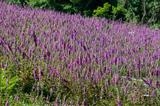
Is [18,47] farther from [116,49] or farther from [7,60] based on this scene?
[116,49]

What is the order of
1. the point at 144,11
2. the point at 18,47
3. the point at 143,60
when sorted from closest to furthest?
the point at 18,47, the point at 143,60, the point at 144,11

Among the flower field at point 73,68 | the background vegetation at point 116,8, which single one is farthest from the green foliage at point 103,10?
the flower field at point 73,68

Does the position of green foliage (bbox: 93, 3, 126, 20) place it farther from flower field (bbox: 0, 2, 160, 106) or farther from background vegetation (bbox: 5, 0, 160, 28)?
flower field (bbox: 0, 2, 160, 106)

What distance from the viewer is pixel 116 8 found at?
1507cm

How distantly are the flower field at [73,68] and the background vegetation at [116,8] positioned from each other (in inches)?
258

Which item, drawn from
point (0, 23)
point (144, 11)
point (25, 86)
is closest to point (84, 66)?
point (25, 86)

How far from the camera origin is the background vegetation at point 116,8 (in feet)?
48.8

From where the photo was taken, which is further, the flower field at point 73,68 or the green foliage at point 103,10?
the green foliage at point 103,10

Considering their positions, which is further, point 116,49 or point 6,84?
point 116,49

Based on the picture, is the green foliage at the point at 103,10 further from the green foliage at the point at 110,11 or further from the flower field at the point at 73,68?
the flower field at the point at 73,68

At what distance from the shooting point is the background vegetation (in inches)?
586

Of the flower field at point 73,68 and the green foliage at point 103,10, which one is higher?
the flower field at point 73,68

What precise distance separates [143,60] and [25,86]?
185cm

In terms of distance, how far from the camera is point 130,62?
253 inches
